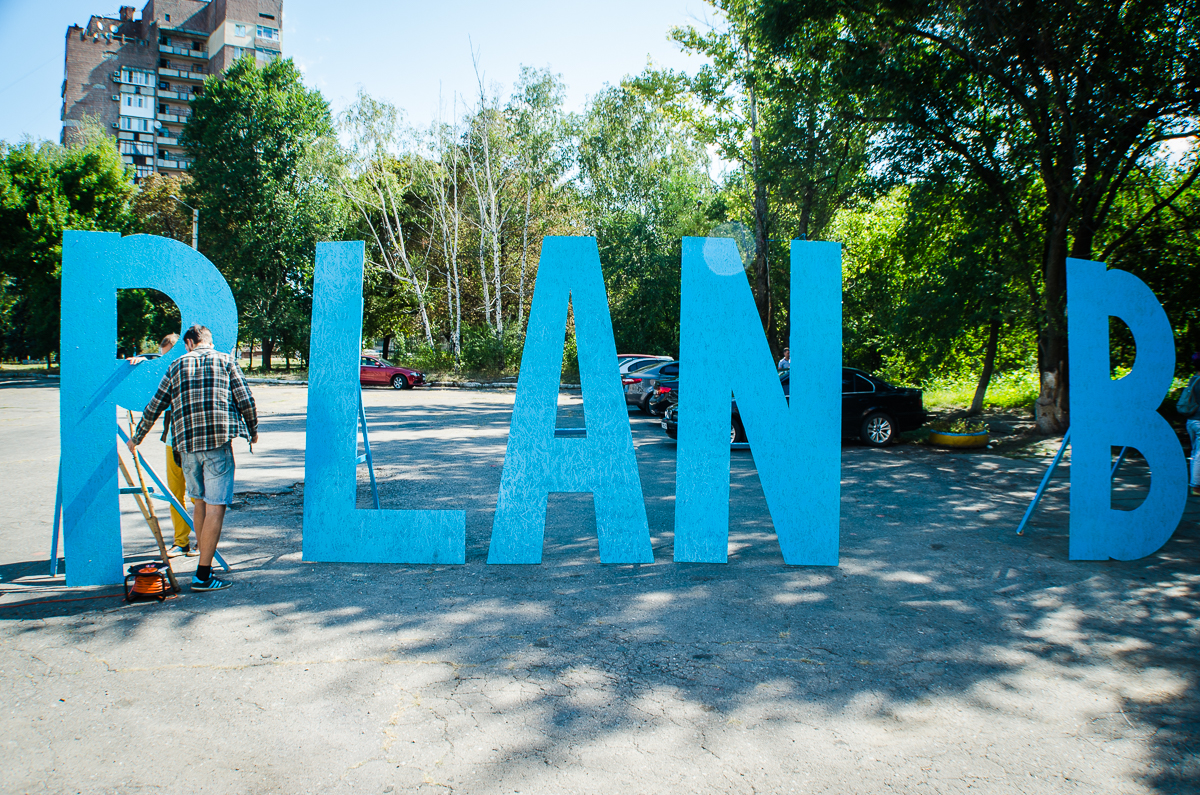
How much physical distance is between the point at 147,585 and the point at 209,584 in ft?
1.32

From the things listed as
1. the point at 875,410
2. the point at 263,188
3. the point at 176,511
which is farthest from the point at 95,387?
the point at 263,188

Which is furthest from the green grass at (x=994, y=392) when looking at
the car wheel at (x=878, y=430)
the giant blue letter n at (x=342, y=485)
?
the giant blue letter n at (x=342, y=485)

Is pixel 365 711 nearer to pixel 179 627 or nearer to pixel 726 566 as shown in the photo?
pixel 179 627

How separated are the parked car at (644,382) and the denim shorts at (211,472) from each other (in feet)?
45.7

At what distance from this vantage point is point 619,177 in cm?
3394

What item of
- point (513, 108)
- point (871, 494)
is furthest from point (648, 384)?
point (513, 108)

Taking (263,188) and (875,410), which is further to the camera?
(263,188)

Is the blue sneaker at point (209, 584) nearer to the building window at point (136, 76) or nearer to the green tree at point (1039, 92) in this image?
the green tree at point (1039, 92)

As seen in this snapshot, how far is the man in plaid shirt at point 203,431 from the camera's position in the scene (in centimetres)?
514

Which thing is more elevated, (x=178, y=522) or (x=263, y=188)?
(x=263, y=188)

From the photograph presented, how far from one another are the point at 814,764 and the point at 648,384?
52.8ft

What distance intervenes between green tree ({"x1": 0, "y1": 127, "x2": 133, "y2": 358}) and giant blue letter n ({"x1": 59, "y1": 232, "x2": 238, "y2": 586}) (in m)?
28.5

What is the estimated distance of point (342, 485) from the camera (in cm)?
593

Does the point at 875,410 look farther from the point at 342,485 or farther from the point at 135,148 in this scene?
the point at 135,148
